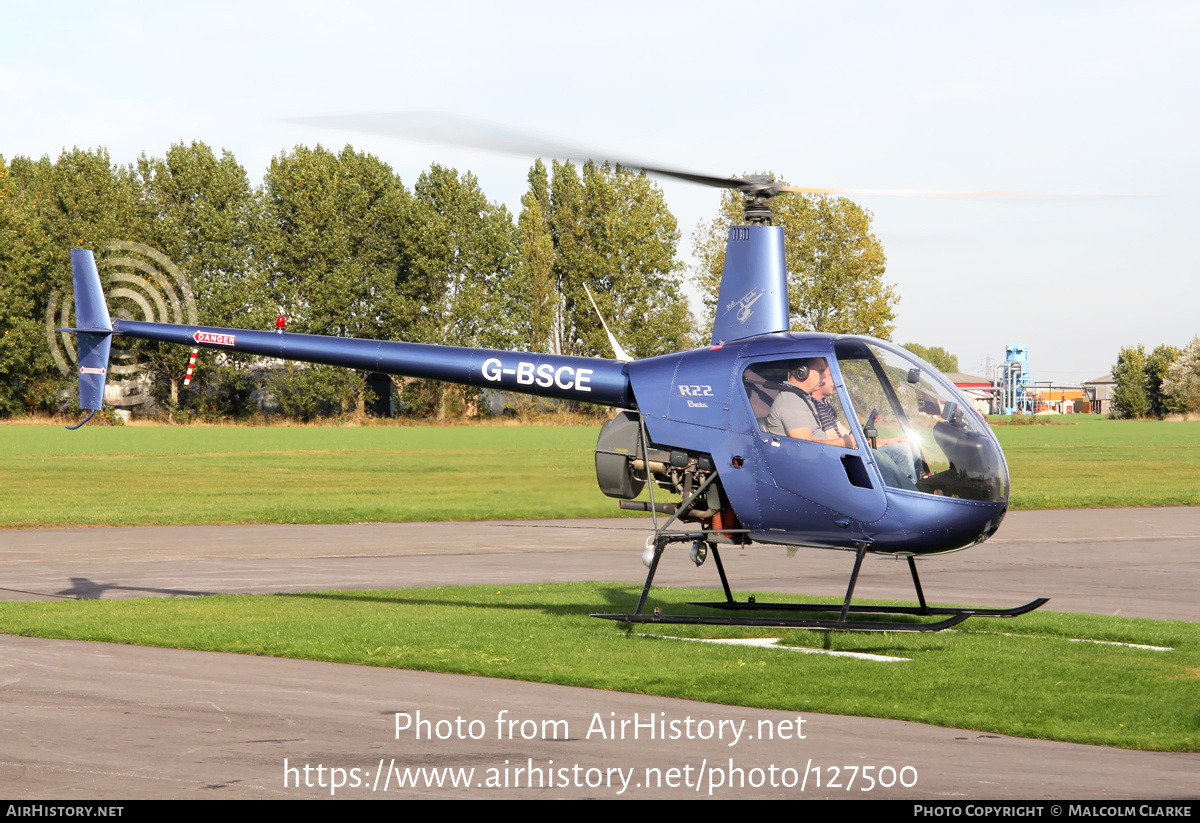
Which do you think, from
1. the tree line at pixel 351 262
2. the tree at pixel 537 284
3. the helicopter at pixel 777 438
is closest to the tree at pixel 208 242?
the tree line at pixel 351 262

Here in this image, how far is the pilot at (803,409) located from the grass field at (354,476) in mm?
3237

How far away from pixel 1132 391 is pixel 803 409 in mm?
159123

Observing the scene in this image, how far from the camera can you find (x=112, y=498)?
29.5 m

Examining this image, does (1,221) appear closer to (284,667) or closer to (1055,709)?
(284,667)

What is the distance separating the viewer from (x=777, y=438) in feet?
36.7

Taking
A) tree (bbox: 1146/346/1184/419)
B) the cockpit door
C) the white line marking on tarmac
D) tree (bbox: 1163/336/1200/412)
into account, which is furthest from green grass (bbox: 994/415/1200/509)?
tree (bbox: 1146/346/1184/419)

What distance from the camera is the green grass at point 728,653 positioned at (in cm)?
860

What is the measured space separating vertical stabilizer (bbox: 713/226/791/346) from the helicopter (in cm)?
2

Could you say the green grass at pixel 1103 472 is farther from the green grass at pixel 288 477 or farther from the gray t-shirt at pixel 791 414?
the gray t-shirt at pixel 791 414

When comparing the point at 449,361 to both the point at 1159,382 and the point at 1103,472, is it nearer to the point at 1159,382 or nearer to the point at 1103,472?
the point at 1103,472

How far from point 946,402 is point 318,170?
2787 inches

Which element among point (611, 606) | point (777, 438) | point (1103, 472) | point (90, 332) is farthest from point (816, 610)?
point (1103, 472)
